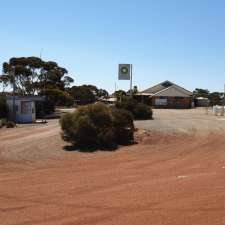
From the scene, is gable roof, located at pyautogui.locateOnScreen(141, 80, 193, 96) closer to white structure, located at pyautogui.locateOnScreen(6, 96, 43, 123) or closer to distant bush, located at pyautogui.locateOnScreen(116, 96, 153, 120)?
white structure, located at pyautogui.locateOnScreen(6, 96, 43, 123)

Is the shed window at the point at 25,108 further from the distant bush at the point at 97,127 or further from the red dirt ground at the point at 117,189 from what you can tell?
the red dirt ground at the point at 117,189

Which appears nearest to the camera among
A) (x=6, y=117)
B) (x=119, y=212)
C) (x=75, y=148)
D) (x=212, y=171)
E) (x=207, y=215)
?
(x=207, y=215)

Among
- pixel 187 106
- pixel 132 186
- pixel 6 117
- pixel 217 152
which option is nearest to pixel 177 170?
pixel 132 186

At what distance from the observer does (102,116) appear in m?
32.6

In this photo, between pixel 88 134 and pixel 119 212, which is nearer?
pixel 119 212

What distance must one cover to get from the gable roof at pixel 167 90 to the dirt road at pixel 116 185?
273 feet

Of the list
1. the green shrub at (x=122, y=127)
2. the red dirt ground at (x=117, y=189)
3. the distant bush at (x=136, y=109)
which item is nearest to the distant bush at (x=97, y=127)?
the green shrub at (x=122, y=127)

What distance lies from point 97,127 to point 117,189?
56.8ft

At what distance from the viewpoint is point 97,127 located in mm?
32344

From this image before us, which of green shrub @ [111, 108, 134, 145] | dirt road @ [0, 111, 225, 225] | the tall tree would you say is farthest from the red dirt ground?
the tall tree

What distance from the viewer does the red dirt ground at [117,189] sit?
10.9 m

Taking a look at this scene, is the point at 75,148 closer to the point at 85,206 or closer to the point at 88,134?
the point at 88,134

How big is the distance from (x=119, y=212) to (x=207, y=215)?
1783mm

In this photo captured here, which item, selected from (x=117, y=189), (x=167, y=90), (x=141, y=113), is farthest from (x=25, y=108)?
(x=167, y=90)
